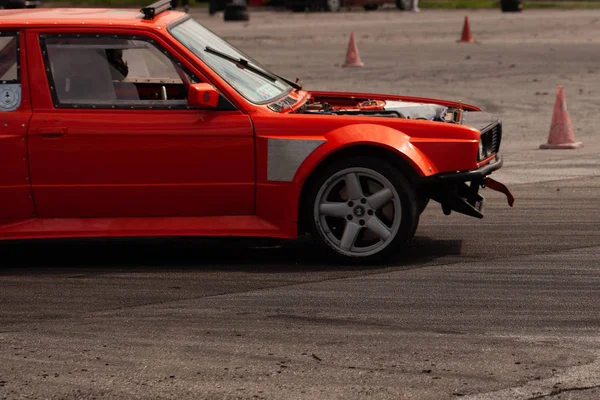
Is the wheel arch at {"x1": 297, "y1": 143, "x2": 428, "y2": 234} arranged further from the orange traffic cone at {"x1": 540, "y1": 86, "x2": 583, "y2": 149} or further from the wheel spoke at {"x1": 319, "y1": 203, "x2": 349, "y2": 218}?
the orange traffic cone at {"x1": 540, "y1": 86, "x2": 583, "y2": 149}

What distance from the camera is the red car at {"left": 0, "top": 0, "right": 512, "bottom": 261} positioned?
7.60 metres

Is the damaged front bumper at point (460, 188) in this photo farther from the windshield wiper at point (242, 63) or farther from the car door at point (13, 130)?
the car door at point (13, 130)

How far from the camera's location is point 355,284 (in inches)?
286

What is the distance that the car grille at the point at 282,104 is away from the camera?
783cm

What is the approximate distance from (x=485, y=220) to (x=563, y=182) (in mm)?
1776

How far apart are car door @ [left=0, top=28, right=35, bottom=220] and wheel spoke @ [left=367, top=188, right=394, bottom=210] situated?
6.66ft

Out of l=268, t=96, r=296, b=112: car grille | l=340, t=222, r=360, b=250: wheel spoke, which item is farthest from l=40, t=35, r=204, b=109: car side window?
l=340, t=222, r=360, b=250: wheel spoke

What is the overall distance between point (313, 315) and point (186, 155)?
154 centimetres

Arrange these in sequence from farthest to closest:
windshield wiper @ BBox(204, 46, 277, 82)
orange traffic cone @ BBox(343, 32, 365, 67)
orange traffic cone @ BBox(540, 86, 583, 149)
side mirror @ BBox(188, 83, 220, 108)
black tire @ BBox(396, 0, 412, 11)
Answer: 1. black tire @ BBox(396, 0, 412, 11)
2. orange traffic cone @ BBox(343, 32, 365, 67)
3. orange traffic cone @ BBox(540, 86, 583, 149)
4. windshield wiper @ BBox(204, 46, 277, 82)
5. side mirror @ BBox(188, 83, 220, 108)

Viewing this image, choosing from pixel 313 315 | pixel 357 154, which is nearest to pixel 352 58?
pixel 357 154

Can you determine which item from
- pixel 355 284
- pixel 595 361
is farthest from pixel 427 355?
pixel 355 284

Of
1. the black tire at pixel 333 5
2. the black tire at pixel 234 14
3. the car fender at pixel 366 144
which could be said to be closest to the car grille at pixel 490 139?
the car fender at pixel 366 144

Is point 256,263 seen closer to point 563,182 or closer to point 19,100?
point 19,100

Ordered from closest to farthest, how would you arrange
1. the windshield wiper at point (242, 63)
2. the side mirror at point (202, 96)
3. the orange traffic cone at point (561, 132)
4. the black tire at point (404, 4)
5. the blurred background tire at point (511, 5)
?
1. the side mirror at point (202, 96)
2. the windshield wiper at point (242, 63)
3. the orange traffic cone at point (561, 132)
4. the blurred background tire at point (511, 5)
5. the black tire at point (404, 4)
